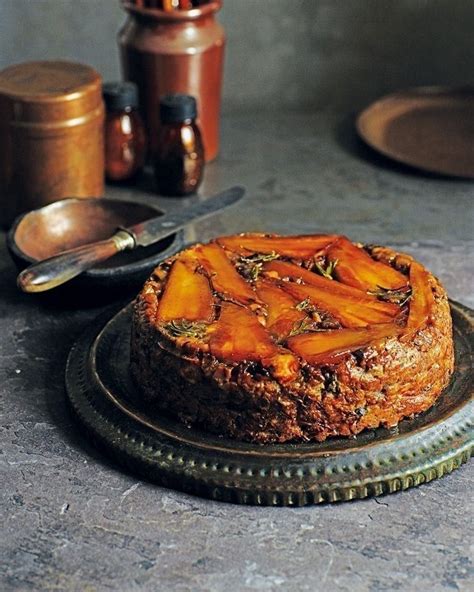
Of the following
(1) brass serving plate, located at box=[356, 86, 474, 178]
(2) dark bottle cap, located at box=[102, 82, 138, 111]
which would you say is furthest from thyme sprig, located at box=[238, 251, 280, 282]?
(1) brass serving plate, located at box=[356, 86, 474, 178]

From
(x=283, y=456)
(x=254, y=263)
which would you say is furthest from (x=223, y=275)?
(x=283, y=456)

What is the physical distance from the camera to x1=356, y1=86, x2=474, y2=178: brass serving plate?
7.48 ft

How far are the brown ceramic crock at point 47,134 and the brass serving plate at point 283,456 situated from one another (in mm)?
656

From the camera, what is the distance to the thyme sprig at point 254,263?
1398 millimetres

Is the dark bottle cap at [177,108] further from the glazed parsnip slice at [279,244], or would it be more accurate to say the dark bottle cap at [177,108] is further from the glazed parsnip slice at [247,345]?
the glazed parsnip slice at [247,345]

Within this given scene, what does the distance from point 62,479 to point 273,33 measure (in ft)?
5.17

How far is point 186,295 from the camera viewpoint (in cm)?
134

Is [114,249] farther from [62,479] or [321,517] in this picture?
[321,517]

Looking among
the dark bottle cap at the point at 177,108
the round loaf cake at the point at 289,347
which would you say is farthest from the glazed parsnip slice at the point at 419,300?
the dark bottle cap at the point at 177,108

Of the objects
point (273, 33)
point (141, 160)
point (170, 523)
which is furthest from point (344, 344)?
point (273, 33)

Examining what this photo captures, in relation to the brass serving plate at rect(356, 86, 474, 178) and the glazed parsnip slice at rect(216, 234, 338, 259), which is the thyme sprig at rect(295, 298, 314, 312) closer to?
the glazed parsnip slice at rect(216, 234, 338, 259)

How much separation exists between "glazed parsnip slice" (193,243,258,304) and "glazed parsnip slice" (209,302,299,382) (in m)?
0.05

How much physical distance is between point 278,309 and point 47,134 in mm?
713

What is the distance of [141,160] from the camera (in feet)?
7.14
